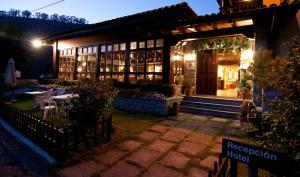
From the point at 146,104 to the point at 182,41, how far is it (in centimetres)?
377

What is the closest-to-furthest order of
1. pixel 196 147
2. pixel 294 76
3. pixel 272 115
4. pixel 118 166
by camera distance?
pixel 294 76 < pixel 272 115 < pixel 118 166 < pixel 196 147

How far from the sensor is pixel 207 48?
1152 centimetres

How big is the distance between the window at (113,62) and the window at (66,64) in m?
3.64

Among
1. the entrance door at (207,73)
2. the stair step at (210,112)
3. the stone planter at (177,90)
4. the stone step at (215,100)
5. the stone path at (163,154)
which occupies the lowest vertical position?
the stone path at (163,154)

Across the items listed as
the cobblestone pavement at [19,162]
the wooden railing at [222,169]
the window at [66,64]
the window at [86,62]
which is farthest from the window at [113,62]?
the wooden railing at [222,169]

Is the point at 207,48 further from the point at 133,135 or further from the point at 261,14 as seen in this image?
the point at 133,135

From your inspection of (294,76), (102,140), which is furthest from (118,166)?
(294,76)

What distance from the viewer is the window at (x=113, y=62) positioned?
41.2 feet

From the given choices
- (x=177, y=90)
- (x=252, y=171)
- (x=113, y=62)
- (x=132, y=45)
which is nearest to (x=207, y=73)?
(x=177, y=90)

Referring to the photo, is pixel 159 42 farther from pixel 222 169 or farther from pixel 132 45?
pixel 222 169

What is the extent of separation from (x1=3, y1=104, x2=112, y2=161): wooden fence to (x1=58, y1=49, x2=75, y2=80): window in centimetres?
950

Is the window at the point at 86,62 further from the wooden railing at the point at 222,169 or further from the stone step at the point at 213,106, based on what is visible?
the wooden railing at the point at 222,169

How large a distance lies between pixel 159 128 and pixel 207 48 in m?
6.47

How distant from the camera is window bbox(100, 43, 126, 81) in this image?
495 inches
